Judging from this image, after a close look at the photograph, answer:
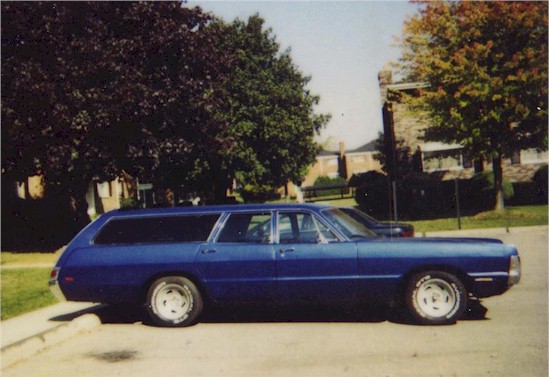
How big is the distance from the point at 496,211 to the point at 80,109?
47.9 feet

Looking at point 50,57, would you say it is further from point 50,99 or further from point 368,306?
point 368,306

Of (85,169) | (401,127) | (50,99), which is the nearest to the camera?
(50,99)

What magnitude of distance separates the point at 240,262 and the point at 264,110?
23.5 meters

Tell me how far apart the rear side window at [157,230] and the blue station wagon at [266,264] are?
0.5 inches

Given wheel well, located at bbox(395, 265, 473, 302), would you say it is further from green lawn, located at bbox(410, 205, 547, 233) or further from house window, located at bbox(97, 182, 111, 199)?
house window, located at bbox(97, 182, 111, 199)

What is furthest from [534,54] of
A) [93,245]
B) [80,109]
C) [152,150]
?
[93,245]

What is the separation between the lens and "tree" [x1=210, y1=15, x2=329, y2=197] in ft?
94.7

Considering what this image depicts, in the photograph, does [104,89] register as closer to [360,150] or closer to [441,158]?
[441,158]

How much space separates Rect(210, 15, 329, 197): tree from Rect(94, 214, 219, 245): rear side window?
2054cm

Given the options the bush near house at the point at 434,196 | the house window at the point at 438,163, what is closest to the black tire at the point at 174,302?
the bush near house at the point at 434,196

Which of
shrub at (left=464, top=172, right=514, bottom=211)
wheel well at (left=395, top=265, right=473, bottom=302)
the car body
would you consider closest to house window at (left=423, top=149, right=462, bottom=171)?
shrub at (left=464, top=172, right=514, bottom=211)

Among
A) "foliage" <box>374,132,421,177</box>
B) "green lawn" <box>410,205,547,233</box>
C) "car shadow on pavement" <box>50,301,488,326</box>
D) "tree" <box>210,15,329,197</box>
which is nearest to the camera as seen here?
"car shadow on pavement" <box>50,301,488,326</box>

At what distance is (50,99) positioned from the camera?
12.4 m

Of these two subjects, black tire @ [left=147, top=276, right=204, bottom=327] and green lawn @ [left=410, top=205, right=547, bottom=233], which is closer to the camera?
black tire @ [left=147, top=276, right=204, bottom=327]
